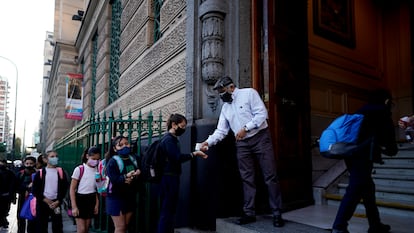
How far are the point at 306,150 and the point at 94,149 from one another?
10.9 feet

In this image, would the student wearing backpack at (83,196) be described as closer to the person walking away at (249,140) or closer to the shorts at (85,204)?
the shorts at (85,204)

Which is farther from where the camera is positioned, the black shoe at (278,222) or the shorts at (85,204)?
the shorts at (85,204)

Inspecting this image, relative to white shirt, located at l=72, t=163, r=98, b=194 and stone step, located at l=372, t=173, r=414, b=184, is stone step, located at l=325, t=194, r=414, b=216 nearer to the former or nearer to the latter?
stone step, located at l=372, t=173, r=414, b=184

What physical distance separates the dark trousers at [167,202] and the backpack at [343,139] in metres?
1.72

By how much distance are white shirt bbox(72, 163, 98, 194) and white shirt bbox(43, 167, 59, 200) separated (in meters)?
0.80

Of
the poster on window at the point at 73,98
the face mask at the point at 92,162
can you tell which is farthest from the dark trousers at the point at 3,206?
the poster on window at the point at 73,98

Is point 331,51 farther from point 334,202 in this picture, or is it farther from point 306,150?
point 334,202

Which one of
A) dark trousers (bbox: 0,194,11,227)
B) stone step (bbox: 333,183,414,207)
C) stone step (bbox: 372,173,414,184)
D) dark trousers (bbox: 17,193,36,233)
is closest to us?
stone step (bbox: 333,183,414,207)

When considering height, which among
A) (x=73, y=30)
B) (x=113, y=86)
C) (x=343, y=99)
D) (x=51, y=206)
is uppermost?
(x=73, y=30)

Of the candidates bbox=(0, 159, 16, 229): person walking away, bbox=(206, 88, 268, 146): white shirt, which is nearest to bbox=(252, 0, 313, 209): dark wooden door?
bbox=(206, 88, 268, 146): white shirt

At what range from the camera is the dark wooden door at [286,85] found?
4895 mm

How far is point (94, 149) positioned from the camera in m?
4.95

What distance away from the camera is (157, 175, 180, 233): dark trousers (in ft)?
12.5

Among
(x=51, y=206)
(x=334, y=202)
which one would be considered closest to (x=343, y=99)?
(x=334, y=202)
